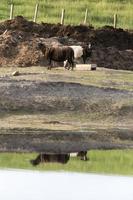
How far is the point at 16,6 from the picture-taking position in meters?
58.1

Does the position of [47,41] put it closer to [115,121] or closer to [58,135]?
[115,121]

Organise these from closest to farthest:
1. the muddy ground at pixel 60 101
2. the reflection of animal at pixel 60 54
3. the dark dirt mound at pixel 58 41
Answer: the muddy ground at pixel 60 101 < the reflection of animal at pixel 60 54 < the dark dirt mound at pixel 58 41

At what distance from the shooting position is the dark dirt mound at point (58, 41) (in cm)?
3419

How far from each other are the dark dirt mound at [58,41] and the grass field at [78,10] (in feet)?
34.3

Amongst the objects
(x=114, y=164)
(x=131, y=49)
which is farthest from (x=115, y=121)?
(x=131, y=49)

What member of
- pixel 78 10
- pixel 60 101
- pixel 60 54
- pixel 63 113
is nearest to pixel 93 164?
pixel 63 113

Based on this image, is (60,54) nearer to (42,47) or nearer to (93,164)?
(42,47)

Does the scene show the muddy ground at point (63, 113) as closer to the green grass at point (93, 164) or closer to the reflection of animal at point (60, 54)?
the green grass at point (93, 164)

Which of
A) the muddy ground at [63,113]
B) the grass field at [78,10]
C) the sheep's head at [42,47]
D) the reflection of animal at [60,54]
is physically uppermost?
the grass field at [78,10]

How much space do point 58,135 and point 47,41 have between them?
65.5 feet

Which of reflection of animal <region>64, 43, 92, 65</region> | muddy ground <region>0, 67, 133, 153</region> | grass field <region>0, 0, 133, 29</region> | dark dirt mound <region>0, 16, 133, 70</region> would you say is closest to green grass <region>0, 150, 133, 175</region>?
muddy ground <region>0, 67, 133, 153</region>

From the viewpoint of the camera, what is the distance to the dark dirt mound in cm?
3419

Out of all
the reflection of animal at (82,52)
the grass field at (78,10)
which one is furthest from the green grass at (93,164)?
the grass field at (78,10)

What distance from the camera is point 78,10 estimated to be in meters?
57.3
